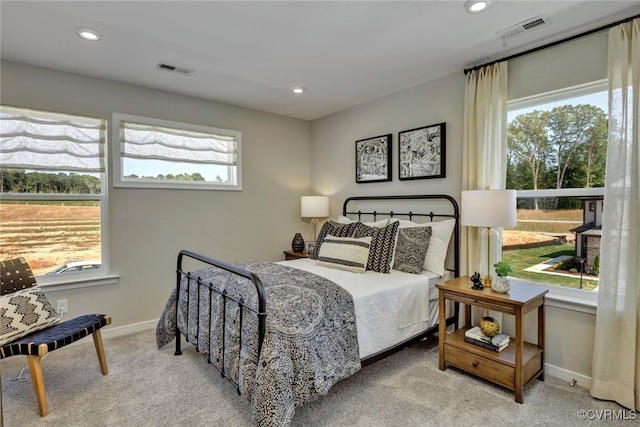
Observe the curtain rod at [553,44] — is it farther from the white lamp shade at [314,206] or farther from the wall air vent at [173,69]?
the wall air vent at [173,69]

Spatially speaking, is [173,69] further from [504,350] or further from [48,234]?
[504,350]

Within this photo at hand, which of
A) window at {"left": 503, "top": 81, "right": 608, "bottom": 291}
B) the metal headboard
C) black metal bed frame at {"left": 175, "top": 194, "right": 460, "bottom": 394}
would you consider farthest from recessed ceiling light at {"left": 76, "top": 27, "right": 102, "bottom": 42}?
window at {"left": 503, "top": 81, "right": 608, "bottom": 291}

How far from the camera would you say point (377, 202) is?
394cm

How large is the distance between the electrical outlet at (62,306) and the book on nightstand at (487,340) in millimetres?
3422

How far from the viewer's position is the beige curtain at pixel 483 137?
9.26 ft

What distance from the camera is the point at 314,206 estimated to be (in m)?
4.39

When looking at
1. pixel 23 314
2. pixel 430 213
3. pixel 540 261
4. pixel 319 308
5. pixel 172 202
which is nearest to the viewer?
pixel 319 308

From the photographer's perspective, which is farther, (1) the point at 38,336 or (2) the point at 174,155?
(2) the point at 174,155

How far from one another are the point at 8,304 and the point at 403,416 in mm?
2689

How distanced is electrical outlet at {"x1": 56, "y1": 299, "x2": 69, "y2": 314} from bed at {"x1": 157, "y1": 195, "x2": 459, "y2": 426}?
94 cm

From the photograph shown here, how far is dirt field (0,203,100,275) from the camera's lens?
117 inches

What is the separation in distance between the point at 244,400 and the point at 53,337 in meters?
1.31

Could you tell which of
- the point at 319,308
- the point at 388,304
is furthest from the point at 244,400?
the point at 388,304

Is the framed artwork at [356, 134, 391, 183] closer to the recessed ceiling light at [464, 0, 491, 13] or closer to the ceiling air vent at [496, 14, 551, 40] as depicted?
the ceiling air vent at [496, 14, 551, 40]
